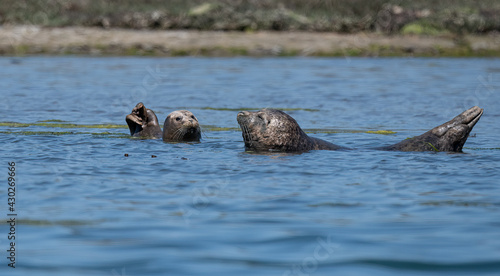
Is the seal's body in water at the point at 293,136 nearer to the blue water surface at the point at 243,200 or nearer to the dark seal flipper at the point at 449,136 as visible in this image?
the dark seal flipper at the point at 449,136

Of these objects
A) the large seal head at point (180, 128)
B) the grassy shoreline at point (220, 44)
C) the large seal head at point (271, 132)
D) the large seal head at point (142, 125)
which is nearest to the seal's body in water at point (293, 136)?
the large seal head at point (271, 132)

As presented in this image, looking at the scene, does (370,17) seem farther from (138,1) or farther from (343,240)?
(343,240)

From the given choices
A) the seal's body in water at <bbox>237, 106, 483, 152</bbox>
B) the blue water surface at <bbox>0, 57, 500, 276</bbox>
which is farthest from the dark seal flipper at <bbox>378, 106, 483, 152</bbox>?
the blue water surface at <bbox>0, 57, 500, 276</bbox>

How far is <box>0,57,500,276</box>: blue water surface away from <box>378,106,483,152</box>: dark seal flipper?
0.31 m

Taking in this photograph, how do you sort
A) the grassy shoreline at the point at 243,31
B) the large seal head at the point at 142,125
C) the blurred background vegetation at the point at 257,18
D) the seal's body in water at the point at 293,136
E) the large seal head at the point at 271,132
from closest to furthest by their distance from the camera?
→ the seal's body in water at the point at 293,136, the large seal head at the point at 271,132, the large seal head at the point at 142,125, the grassy shoreline at the point at 243,31, the blurred background vegetation at the point at 257,18

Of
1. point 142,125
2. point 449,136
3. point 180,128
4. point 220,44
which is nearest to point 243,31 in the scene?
point 220,44

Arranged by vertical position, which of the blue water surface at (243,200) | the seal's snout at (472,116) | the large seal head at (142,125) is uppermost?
the seal's snout at (472,116)

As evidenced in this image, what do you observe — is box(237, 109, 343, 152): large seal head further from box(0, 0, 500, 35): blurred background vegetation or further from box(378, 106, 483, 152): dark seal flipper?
box(0, 0, 500, 35): blurred background vegetation

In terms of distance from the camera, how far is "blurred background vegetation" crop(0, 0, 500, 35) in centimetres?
3180

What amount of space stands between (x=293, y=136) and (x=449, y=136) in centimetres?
199

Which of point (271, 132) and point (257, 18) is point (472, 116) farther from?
point (257, 18)

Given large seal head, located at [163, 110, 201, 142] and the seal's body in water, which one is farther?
large seal head, located at [163, 110, 201, 142]

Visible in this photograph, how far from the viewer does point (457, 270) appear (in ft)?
17.2

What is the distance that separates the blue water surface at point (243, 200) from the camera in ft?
17.9
